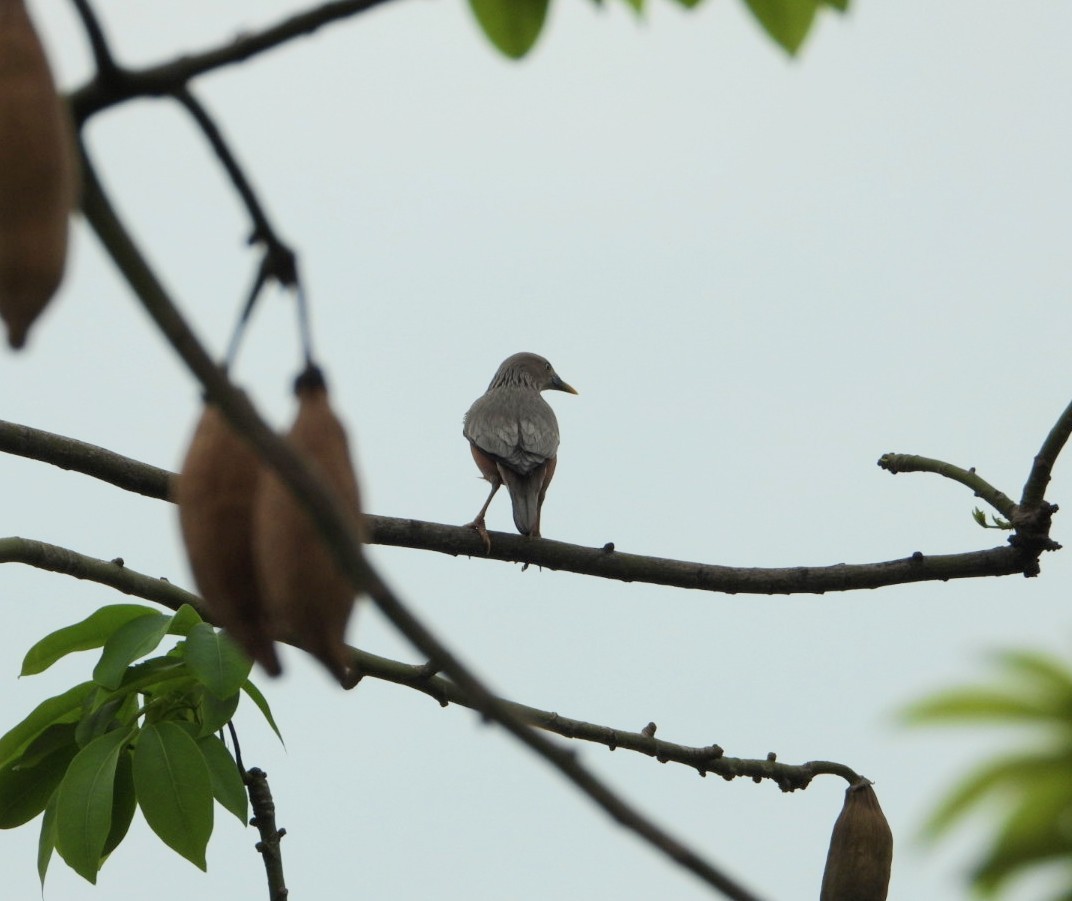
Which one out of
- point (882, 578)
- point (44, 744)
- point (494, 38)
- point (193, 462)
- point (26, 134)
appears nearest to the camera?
point (26, 134)

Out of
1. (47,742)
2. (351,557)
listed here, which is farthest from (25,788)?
(351,557)

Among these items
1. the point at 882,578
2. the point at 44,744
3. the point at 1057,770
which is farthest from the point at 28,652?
the point at 1057,770

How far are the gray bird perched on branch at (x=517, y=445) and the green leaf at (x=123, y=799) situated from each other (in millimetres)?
4391

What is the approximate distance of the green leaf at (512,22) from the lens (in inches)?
56.6

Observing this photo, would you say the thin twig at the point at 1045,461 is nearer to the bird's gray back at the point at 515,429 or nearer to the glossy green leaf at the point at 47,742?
the glossy green leaf at the point at 47,742

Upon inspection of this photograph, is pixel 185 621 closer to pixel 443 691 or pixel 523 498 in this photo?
pixel 443 691

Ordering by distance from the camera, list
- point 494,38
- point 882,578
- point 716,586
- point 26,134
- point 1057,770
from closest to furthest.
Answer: point 1057,770, point 26,134, point 494,38, point 882,578, point 716,586

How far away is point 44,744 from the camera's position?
3.44 meters

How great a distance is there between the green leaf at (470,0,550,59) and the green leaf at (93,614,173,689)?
6.42ft

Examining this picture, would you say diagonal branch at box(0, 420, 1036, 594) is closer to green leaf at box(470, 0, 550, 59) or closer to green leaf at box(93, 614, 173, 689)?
green leaf at box(93, 614, 173, 689)

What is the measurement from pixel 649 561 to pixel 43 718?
188 centimetres

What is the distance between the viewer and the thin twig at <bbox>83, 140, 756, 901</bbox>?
3.04ft

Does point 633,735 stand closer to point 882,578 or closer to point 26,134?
point 882,578

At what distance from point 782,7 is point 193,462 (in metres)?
0.77
